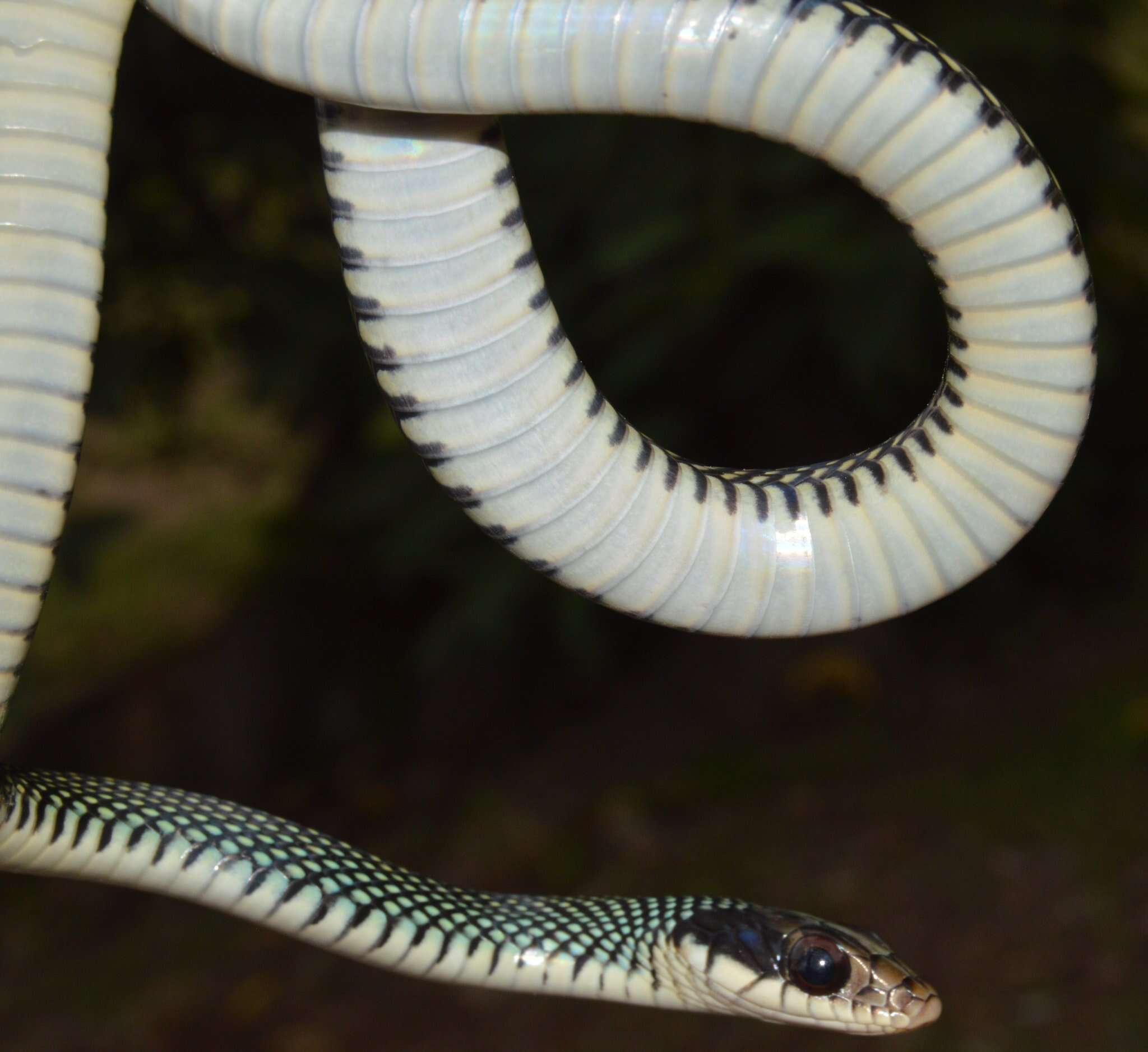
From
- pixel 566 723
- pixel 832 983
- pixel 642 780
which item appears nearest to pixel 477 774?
pixel 566 723

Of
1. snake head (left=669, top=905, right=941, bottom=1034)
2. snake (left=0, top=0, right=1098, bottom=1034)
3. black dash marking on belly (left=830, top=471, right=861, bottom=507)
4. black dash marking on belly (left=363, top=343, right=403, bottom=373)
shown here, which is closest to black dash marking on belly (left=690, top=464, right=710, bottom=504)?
snake (left=0, top=0, right=1098, bottom=1034)

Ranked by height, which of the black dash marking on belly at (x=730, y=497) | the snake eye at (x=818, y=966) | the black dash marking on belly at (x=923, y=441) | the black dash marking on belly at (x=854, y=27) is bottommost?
the snake eye at (x=818, y=966)

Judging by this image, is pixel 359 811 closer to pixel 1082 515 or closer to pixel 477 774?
pixel 477 774

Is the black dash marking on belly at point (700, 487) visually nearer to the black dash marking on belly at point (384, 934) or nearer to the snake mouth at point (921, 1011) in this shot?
the black dash marking on belly at point (384, 934)

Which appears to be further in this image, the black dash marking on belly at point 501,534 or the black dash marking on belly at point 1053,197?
the black dash marking on belly at point 501,534

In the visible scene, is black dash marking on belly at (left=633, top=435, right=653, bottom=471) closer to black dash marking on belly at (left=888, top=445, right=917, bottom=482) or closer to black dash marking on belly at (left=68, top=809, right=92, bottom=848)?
black dash marking on belly at (left=888, top=445, right=917, bottom=482)

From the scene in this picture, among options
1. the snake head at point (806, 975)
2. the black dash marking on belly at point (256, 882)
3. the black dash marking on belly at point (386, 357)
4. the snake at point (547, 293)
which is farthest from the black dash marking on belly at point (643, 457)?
the snake head at point (806, 975)
